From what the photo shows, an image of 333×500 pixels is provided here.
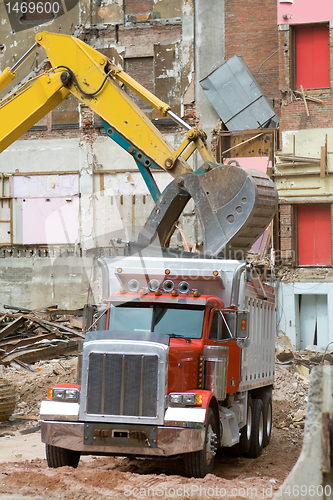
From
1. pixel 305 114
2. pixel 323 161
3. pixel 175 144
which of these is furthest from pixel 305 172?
pixel 175 144

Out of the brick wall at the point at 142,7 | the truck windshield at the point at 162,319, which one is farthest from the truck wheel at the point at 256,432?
the brick wall at the point at 142,7

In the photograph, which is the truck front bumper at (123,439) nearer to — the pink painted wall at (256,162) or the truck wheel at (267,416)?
the truck wheel at (267,416)

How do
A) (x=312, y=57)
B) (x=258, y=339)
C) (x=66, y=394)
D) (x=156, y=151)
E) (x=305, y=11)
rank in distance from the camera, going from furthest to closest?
(x=312, y=57) < (x=305, y=11) < (x=258, y=339) < (x=156, y=151) < (x=66, y=394)

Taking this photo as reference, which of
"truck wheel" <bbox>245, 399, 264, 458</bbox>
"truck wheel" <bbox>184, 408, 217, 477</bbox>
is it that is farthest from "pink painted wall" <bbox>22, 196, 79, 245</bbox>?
"truck wheel" <bbox>184, 408, 217, 477</bbox>

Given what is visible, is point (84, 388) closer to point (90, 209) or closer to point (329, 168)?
point (329, 168)

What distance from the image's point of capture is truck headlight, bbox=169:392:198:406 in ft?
27.2

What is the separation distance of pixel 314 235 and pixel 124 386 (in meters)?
18.9

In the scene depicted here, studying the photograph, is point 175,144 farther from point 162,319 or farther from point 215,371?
point 215,371

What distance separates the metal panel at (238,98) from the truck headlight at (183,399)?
20171 mm

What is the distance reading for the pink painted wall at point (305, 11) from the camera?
2583 centimetres

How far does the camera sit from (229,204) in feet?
35.4

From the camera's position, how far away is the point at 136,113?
12.1m

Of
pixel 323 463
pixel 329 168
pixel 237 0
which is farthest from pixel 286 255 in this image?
pixel 323 463

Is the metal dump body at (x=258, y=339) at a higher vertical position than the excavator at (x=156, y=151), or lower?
lower
